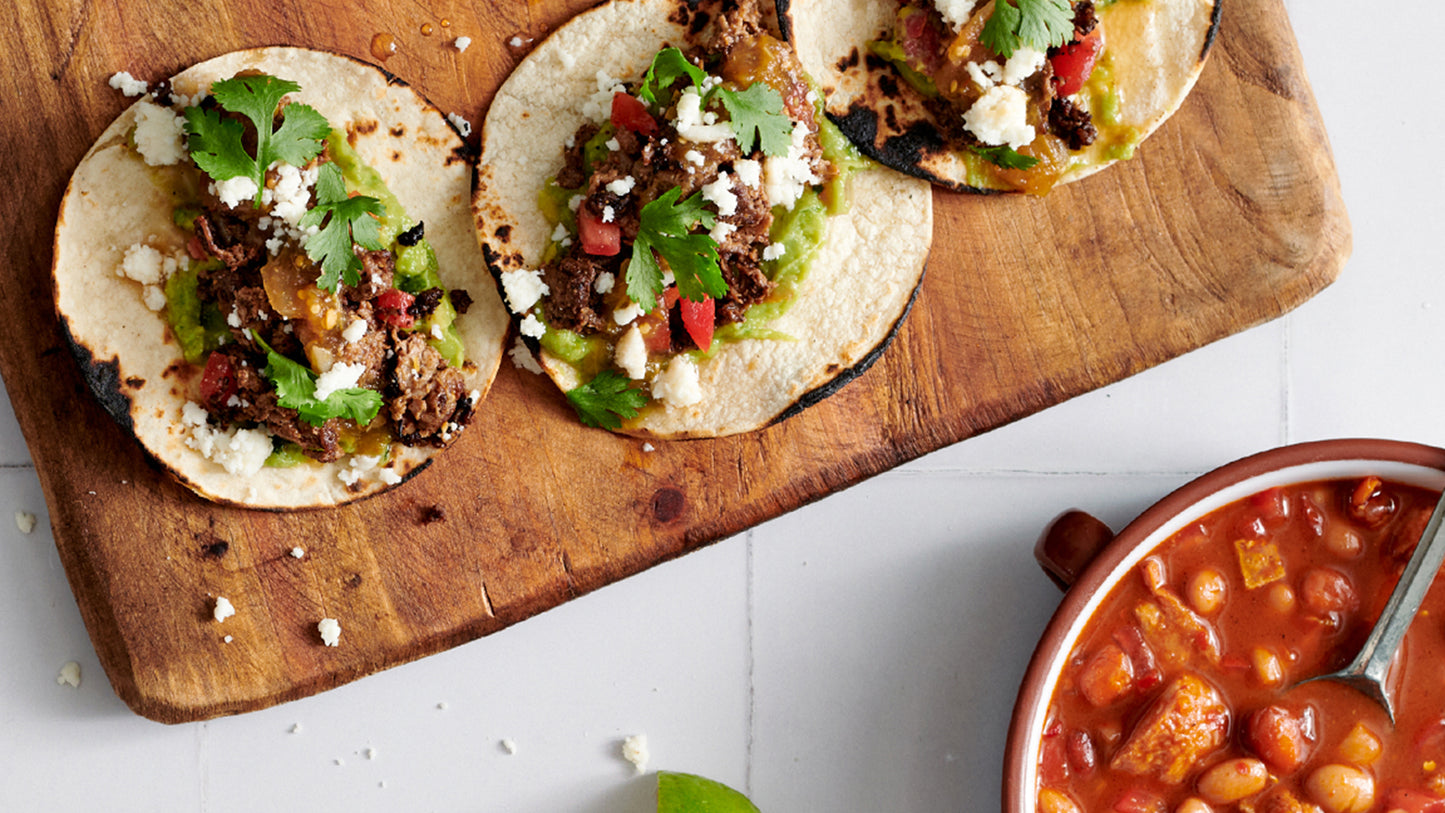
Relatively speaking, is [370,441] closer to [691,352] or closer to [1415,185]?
[691,352]

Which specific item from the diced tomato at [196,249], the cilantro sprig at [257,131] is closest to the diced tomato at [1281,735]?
the cilantro sprig at [257,131]

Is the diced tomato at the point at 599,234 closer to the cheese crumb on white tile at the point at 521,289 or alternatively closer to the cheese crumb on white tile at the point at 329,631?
the cheese crumb on white tile at the point at 521,289

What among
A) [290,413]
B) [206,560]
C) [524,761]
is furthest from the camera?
[524,761]

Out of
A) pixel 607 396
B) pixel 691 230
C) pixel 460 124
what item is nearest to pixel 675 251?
pixel 691 230

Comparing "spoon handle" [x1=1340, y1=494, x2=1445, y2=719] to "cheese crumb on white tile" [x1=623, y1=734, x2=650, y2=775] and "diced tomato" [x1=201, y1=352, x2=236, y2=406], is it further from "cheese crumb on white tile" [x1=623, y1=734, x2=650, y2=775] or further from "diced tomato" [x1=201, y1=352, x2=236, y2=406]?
"diced tomato" [x1=201, y1=352, x2=236, y2=406]

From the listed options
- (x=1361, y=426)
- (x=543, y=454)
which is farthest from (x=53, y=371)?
(x=1361, y=426)
